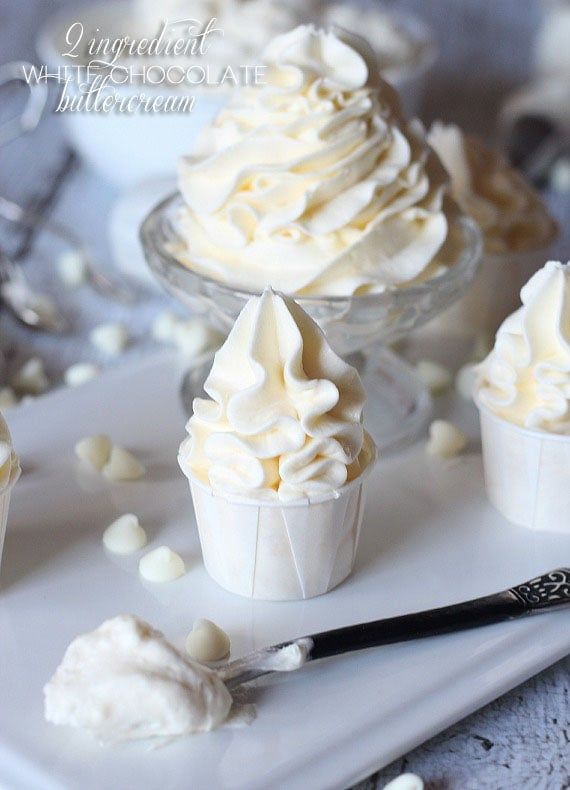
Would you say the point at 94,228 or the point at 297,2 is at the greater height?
the point at 297,2

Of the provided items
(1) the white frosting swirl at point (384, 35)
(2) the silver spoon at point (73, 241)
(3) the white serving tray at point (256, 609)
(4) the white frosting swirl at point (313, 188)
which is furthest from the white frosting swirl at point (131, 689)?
(1) the white frosting swirl at point (384, 35)

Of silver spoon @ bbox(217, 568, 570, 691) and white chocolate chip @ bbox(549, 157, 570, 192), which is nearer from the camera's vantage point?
silver spoon @ bbox(217, 568, 570, 691)

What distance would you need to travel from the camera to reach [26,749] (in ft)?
3.29

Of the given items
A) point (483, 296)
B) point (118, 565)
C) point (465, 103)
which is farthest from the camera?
point (465, 103)

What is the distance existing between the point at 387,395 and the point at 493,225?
331 mm

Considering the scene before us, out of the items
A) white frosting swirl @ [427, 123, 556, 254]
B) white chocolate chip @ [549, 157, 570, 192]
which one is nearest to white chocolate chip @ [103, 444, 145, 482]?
white frosting swirl @ [427, 123, 556, 254]

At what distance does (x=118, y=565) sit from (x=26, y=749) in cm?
29

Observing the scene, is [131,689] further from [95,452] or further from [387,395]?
[387,395]

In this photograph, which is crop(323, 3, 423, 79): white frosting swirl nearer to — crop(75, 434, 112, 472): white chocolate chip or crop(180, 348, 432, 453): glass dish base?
crop(180, 348, 432, 453): glass dish base

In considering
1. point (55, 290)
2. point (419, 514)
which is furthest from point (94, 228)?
point (419, 514)

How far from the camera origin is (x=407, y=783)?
1.01 m

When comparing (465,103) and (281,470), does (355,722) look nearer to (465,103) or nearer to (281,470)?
(281,470)

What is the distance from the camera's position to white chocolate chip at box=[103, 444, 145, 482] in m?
1.43

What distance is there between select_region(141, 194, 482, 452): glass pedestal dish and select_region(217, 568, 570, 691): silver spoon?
1.18 feet
